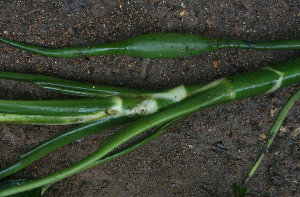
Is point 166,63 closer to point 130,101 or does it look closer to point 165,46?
point 165,46

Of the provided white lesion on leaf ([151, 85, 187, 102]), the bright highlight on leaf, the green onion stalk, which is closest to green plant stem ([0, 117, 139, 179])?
the bright highlight on leaf

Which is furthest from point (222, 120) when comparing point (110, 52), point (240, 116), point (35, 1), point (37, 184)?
point (35, 1)

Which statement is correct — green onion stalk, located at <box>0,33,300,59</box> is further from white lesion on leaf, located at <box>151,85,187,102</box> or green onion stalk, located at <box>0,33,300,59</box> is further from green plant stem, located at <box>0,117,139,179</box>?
green plant stem, located at <box>0,117,139,179</box>

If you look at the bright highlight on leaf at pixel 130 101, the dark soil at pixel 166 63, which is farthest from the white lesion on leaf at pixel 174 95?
the dark soil at pixel 166 63

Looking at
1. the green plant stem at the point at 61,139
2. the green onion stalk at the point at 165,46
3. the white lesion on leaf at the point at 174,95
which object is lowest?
the green plant stem at the point at 61,139

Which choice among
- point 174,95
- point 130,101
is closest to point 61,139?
point 130,101

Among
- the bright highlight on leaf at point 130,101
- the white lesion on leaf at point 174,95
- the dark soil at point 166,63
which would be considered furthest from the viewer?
the dark soil at point 166,63

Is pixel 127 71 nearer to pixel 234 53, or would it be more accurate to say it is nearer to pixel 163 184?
pixel 234 53

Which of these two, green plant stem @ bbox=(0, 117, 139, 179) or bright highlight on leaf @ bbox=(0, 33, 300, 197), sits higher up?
bright highlight on leaf @ bbox=(0, 33, 300, 197)

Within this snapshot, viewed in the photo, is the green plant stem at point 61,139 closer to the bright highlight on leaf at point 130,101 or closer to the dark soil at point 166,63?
the bright highlight on leaf at point 130,101
